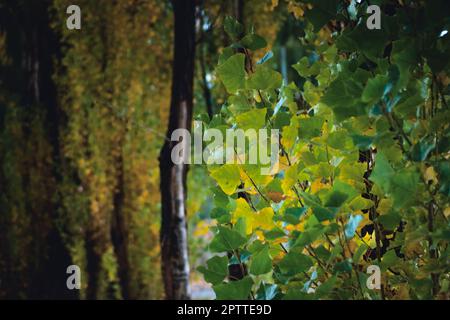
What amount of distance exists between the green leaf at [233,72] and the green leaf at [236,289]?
28 centimetres

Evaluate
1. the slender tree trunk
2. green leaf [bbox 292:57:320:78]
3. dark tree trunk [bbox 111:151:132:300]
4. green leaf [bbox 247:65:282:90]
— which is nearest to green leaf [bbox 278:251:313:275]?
green leaf [bbox 247:65:282:90]

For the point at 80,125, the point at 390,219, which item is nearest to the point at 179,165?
the point at 80,125

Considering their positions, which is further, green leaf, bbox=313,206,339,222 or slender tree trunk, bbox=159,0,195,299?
slender tree trunk, bbox=159,0,195,299

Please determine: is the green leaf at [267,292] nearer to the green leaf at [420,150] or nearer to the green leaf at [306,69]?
the green leaf at [420,150]

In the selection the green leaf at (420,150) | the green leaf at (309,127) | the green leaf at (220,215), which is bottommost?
the green leaf at (220,215)

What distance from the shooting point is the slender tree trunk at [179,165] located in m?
3.47

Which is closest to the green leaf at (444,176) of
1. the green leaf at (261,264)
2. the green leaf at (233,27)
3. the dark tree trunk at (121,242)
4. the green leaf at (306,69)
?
the green leaf at (261,264)

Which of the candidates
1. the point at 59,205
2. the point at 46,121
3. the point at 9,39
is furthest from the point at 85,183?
the point at 9,39

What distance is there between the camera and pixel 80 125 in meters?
4.55

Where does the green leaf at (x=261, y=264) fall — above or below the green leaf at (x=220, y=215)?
below

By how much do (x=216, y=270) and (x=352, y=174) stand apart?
25 centimetres

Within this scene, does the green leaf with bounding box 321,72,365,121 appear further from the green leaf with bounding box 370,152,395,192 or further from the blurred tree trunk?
the blurred tree trunk

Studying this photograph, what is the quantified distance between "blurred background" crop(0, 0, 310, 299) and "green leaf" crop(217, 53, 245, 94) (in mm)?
3582

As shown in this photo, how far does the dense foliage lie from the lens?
0.62 m
